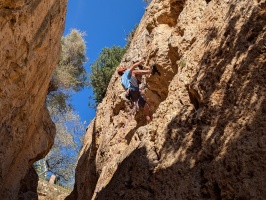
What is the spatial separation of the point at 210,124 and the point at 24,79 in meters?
6.99

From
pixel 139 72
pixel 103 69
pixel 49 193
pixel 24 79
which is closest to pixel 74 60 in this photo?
pixel 103 69

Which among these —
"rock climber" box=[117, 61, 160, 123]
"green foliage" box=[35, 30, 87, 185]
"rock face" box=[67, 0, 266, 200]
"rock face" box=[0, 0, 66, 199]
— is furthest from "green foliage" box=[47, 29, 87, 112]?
"rock face" box=[67, 0, 266, 200]

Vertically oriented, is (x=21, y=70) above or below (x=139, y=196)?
above

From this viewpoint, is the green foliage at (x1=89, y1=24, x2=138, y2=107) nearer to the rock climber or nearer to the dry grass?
the dry grass

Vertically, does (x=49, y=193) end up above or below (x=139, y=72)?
below

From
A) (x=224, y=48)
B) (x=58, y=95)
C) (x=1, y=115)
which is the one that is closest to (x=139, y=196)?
(x=224, y=48)

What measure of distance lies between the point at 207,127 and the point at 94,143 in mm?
7243

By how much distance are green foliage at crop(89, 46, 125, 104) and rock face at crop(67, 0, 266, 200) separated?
1610 centimetres

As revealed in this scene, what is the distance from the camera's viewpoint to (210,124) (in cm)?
604

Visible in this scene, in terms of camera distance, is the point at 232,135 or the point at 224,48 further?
the point at 224,48

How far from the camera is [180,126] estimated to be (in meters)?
6.78

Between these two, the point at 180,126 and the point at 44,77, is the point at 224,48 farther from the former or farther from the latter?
the point at 44,77

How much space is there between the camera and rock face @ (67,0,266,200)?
5.17 meters

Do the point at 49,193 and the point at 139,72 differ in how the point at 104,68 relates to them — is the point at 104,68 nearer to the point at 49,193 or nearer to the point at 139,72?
the point at 49,193
